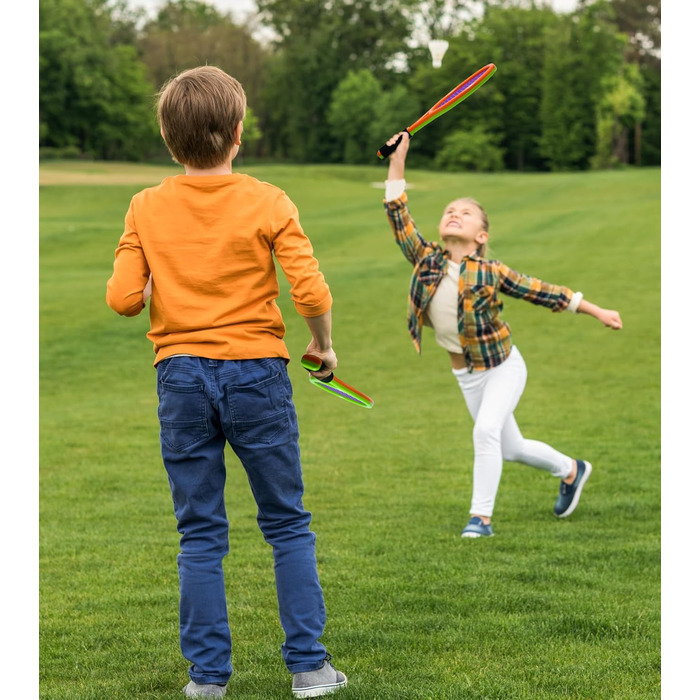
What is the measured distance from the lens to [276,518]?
10.5 ft

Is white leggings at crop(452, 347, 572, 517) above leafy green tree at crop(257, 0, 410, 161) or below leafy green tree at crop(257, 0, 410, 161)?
below

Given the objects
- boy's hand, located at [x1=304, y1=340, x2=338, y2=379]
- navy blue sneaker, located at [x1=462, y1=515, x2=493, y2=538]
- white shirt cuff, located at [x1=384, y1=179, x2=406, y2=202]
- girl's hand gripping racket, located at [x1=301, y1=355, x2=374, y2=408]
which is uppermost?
white shirt cuff, located at [x1=384, y1=179, x2=406, y2=202]

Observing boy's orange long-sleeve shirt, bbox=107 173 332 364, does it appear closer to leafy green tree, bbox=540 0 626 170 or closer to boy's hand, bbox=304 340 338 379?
boy's hand, bbox=304 340 338 379

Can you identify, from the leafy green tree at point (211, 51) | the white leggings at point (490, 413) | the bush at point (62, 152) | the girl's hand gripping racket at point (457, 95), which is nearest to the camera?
the girl's hand gripping racket at point (457, 95)

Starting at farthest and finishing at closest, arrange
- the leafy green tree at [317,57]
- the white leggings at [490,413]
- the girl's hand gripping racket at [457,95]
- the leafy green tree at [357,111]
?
1. the leafy green tree at [317,57]
2. the leafy green tree at [357,111]
3. the white leggings at [490,413]
4. the girl's hand gripping racket at [457,95]

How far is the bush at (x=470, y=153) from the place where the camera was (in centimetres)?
5691

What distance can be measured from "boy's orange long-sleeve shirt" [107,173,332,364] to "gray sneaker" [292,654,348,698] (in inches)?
40.1

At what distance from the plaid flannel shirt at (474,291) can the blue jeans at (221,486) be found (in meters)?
2.64

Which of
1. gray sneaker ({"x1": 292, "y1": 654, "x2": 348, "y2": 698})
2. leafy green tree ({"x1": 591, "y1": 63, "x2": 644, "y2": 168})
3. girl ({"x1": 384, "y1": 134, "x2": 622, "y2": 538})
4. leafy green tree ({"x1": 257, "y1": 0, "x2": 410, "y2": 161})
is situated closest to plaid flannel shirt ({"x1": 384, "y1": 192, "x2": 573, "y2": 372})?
girl ({"x1": 384, "y1": 134, "x2": 622, "y2": 538})

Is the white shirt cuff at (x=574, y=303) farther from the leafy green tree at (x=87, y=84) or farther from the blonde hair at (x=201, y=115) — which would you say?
the leafy green tree at (x=87, y=84)

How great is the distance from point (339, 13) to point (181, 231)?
6852cm

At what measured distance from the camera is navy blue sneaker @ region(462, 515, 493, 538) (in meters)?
5.73

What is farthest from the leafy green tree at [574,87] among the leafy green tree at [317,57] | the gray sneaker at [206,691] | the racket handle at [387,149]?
the gray sneaker at [206,691]

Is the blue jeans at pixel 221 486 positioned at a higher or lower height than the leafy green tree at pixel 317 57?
lower
